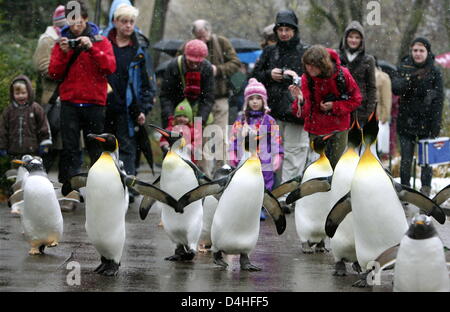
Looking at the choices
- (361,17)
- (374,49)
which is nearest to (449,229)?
(361,17)

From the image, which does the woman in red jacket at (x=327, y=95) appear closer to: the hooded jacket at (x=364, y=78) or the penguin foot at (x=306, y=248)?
the hooded jacket at (x=364, y=78)

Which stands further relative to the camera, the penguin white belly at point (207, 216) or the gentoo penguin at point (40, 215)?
the penguin white belly at point (207, 216)

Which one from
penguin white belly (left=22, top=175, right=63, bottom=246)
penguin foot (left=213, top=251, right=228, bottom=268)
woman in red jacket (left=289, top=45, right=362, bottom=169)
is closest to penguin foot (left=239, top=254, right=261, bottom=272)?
penguin foot (left=213, top=251, right=228, bottom=268)

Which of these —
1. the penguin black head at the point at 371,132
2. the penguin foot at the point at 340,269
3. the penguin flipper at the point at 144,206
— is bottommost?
the penguin foot at the point at 340,269

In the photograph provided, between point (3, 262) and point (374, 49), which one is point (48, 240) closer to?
point (3, 262)

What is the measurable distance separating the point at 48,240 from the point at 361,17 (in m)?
15.5

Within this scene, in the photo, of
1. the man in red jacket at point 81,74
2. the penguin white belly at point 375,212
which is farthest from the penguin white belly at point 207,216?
the man in red jacket at point 81,74

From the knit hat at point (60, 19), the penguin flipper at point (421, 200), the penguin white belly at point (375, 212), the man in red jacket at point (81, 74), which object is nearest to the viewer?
the penguin white belly at point (375, 212)

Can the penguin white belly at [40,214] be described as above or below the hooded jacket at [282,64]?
below

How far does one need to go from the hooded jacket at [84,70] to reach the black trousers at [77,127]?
0.31ft

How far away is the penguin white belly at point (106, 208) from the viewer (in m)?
6.68

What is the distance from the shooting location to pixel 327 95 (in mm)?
9242

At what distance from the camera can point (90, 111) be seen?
10109 mm

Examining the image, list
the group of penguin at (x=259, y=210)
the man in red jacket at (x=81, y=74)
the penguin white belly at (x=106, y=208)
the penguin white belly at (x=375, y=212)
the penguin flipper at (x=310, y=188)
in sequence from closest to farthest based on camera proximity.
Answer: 1. the group of penguin at (x=259, y=210)
2. the penguin white belly at (x=375, y=212)
3. the penguin white belly at (x=106, y=208)
4. the penguin flipper at (x=310, y=188)
5. the man in red jacket at (x=81, y=74)
